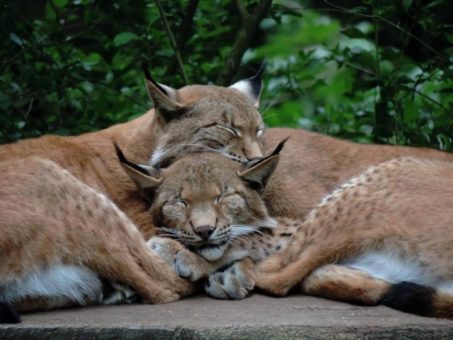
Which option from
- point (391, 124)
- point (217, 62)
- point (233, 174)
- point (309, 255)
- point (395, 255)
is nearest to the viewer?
point (395, 255)

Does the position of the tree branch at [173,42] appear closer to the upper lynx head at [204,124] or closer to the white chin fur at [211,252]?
the upper lynx head at [204,124]

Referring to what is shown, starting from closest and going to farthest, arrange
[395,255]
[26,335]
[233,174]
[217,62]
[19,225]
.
Result: [26,335]
[19,225]
[395,255]
[233,174]
[217,62]

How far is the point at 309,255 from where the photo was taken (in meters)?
5.26

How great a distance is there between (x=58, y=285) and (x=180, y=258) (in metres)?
0.76

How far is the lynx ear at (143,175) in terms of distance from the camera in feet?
18.4

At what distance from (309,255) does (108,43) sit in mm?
2941

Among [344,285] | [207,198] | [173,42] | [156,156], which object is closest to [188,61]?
[173,42]

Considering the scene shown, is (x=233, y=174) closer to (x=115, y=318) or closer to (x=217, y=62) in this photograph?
(x=115, y=318)

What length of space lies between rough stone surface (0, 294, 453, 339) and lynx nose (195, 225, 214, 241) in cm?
45

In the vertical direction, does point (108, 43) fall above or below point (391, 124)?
above

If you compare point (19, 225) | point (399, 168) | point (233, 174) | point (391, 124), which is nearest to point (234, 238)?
point (233, 174)

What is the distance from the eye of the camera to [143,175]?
564 centimetres

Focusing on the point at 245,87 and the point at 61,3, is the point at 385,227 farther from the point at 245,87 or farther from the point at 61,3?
the point at 61,3

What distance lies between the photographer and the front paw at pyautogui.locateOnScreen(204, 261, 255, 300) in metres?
5.22
